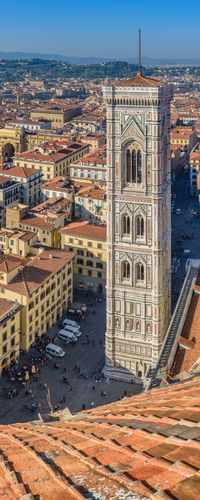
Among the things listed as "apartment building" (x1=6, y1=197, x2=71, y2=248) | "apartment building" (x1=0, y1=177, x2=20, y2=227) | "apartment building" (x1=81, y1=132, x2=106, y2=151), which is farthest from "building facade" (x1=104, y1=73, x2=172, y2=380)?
"apartment building" (x1=81, y1=132, x2=106, y2=151)

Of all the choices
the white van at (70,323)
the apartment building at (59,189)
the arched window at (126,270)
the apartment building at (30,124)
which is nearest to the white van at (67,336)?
the white van at (70,323)

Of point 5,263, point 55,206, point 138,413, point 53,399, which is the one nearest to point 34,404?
point 53,399

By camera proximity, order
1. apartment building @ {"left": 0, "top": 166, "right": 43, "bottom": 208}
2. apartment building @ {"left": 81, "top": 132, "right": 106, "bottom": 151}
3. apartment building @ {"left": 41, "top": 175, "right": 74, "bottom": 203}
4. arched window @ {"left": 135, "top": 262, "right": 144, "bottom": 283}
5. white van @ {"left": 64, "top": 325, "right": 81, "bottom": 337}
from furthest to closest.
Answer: apartment building @ {"left": 81, "top": 132, "right": 106, "bottom": 151} < apartment building @ {"left": 0, "top": 166, "right": 43, "bottom": 208} < apartment building @ {"left": 41, "top": 175, "right": 74, "bottom": 203} < white van @ {"left": 64, "top": 325, "right": 81, "bottom": 337} < arched window @ {"left": 135, "top": 262, "right": 144, "bottom": 283}

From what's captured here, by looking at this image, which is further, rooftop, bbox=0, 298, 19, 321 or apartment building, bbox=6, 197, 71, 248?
apartment building, bbox=6, 197, 71, 248

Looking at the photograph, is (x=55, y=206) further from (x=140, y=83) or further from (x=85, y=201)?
(x=140, y=83)

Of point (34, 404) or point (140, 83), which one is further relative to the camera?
point (34, 404)

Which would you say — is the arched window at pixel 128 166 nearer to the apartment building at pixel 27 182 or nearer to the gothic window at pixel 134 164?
the gothic window at pixel 134 164

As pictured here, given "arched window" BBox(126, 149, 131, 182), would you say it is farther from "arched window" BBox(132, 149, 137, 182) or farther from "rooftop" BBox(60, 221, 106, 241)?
"rooftop" BBox(60, 221, 106, 241)
